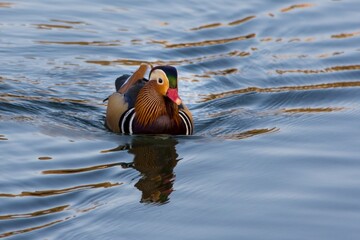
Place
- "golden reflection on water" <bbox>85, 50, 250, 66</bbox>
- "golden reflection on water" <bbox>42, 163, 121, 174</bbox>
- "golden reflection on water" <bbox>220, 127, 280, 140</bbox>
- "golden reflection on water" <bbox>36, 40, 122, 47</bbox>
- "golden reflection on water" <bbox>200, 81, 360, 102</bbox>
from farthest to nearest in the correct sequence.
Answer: "golden reflection on water" <bbox>36, 40, 122, 47</bbox> → "golden reflection on water" <bbox>85, 50, 250, 66</bbox> → "golden reflection on water" <bbox>200, 81, 360, 102</bbox> → "golden reflection on water" <bbox>220, 127, 280, 140</bbox> → "golden reflection on water" <bbox>42, 163, 121, 174</bbox>

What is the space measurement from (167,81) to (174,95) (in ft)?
0.57

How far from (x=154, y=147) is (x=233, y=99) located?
6.21 ft

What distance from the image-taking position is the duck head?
34.1 feet

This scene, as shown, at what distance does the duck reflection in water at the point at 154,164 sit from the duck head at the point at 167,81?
0.45 m

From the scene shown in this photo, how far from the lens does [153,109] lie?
35.4 feet

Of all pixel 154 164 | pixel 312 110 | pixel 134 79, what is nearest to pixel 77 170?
pixel 154 164

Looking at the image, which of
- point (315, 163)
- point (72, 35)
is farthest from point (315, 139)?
point (72, 35)

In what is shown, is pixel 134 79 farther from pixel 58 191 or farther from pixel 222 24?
pixel 222 24

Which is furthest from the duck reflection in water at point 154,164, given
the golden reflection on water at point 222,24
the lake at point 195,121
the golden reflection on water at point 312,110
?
the golden reflection on water at point 222,24

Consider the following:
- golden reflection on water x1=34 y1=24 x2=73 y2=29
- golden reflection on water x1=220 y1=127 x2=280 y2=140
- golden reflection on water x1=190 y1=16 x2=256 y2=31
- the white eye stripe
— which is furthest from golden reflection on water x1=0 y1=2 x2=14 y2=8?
golden reflection on water x1=220 y1=127 x2=280 y2=140

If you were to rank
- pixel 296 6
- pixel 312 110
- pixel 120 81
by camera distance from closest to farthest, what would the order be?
pixel 312 110, pixel 120 81, pixel 296 6

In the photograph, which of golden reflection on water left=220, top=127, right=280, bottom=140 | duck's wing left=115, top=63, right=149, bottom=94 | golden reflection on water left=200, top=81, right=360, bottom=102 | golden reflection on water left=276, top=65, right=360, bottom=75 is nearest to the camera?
golden reflection on water left=220, top=127, right=280, bottom=140

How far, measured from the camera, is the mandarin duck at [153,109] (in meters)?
10.5

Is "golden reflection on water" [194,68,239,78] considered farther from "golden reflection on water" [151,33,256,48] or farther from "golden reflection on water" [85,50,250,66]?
"golden reflection on water" [151,33,256,48]
